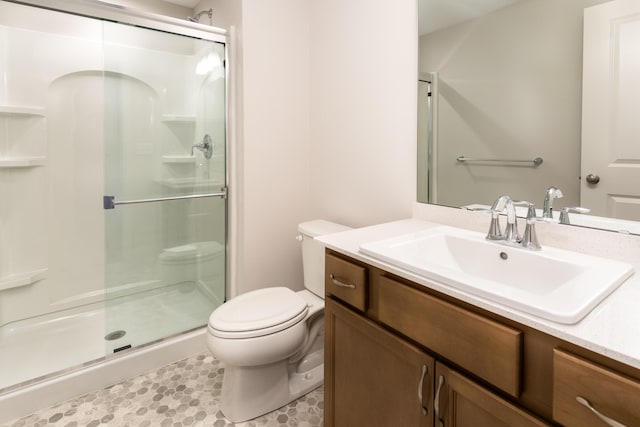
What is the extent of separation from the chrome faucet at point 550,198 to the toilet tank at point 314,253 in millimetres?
934

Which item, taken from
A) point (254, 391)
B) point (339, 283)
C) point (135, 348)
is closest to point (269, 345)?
point (254, 391)

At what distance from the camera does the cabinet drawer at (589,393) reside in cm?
57

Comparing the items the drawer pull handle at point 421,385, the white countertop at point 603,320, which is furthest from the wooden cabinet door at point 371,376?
the white countertop at point 603,320

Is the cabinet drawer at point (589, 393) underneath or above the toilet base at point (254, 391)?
above

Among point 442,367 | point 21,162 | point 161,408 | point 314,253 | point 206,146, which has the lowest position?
point 161,408

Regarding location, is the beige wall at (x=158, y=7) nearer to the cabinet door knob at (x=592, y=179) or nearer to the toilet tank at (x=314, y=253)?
the toilet tank at (x=314, y=253)

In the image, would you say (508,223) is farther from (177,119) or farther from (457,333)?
(177,119)

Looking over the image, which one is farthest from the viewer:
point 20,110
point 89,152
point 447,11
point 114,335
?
point 89,152

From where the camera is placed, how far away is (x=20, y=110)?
6.97 ft

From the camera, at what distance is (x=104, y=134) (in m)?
2.13

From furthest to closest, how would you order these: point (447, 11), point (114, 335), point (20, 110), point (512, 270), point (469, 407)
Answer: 1. point (20, 110)
2. point (114, 335)
3. point (447, 11)
4. point (512, 270)
5. point (469, 407)

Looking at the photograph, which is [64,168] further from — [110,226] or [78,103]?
[110,226]

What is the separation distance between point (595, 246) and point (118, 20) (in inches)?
89.5

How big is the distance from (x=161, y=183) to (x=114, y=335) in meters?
0.88
